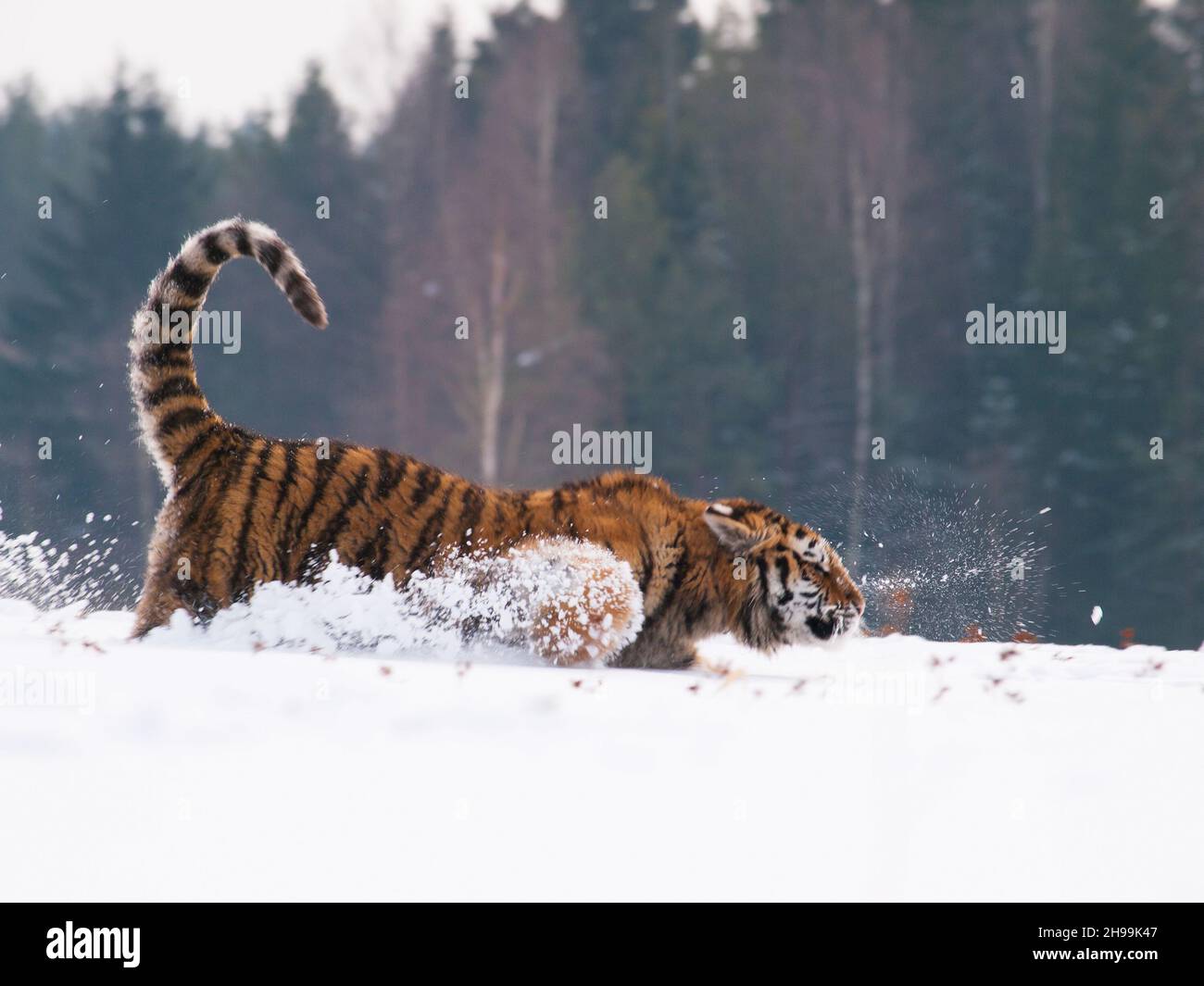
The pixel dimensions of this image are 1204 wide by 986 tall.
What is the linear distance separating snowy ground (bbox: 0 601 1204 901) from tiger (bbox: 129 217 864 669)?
0.77 metres

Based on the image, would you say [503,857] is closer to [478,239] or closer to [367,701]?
[367,701]

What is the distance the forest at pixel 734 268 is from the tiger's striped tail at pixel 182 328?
17.4 m

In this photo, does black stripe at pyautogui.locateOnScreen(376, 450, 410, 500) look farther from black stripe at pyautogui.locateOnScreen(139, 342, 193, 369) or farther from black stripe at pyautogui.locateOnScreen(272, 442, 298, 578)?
black stripe at pyautogui.locateOnScreen(139, 342, 193, 369)

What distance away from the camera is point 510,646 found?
18.8 ft

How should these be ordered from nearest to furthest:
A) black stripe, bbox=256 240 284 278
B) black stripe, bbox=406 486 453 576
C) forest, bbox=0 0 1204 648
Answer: black stripe, bbox=406 486 453 576
black stripe, bbox=256 240 284 278
forest, bbox=0 0 1204 648

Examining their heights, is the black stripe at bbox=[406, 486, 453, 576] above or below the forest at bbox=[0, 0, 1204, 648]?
below

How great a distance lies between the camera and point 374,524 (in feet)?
19.2

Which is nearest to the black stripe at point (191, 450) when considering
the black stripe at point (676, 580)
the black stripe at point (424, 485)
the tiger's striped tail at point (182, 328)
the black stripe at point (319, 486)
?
the tiger's striped tail at point (182, 328)

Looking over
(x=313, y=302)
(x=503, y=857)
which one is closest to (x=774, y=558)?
(x=313, y=302)

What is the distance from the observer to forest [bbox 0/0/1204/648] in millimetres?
26828

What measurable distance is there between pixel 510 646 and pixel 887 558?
91.8 inches

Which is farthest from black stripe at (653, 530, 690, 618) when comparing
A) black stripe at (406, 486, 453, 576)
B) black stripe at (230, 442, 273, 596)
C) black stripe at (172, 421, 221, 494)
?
black stripe at (172, 421, 221, 494)

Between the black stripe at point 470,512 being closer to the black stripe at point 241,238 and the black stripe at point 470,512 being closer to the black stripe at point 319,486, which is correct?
the black stripe at point 319,486

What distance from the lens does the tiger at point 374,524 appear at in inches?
227
